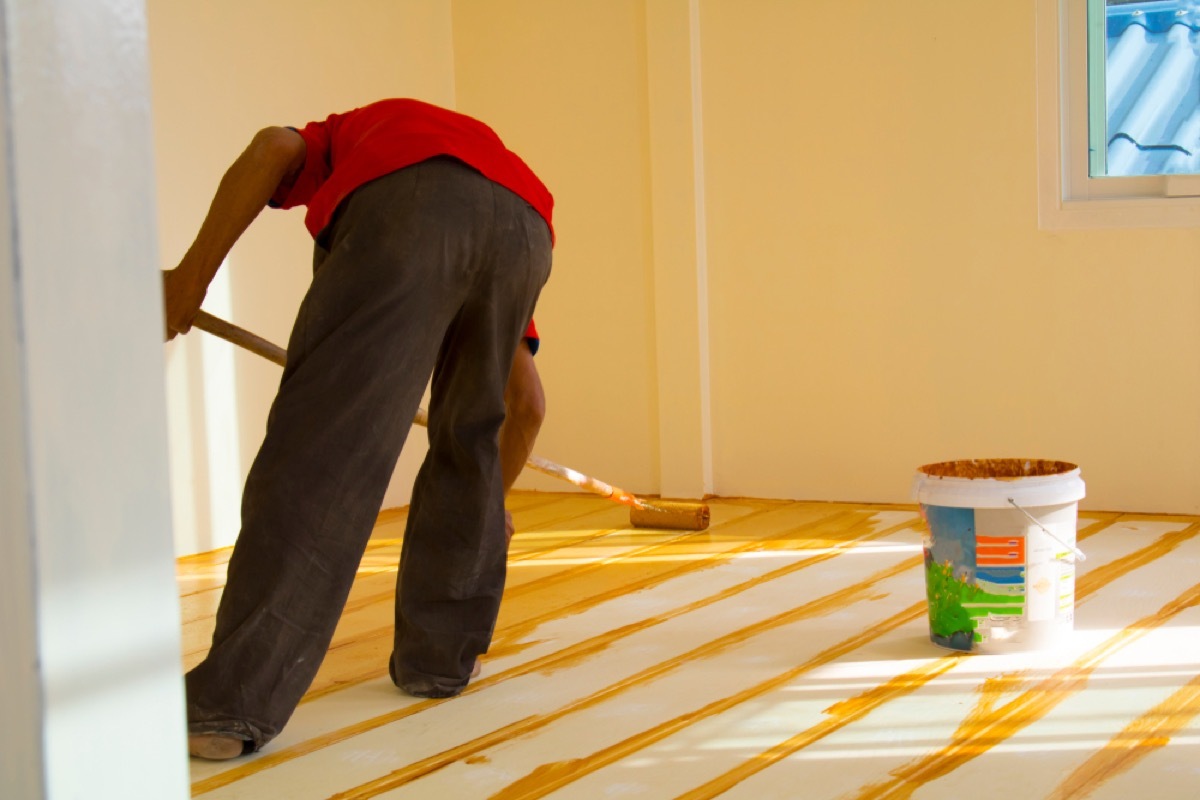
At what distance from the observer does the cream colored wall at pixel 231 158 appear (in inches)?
Result: 142

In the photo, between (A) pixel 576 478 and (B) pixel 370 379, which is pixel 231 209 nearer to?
(B) pixel 370 379

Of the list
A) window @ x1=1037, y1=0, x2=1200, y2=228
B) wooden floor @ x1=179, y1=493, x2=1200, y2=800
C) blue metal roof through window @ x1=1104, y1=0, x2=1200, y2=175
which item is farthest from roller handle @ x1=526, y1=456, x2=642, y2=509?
blue metal roof through window @ x1=1104, y1=0, x2=1200, y2=175

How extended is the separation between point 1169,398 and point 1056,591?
1.50 meters

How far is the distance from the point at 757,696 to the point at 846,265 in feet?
6.91

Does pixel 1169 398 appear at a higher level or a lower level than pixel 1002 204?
lower

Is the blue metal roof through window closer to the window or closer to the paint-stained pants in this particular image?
the window

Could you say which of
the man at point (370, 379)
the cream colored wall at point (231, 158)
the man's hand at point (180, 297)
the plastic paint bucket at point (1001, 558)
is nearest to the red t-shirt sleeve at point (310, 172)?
the man at point (370, 379)

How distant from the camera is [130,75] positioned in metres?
0.93

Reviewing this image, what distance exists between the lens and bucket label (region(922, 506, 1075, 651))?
2281 mm

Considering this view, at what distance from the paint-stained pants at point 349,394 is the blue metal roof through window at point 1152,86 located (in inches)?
88.6

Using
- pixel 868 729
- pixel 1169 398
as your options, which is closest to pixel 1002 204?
pixel 1169 398

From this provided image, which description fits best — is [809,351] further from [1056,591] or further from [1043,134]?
[1056,591]

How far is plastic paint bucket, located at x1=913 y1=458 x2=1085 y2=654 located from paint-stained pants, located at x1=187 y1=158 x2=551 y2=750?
834 millimetres

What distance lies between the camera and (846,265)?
157 inches
